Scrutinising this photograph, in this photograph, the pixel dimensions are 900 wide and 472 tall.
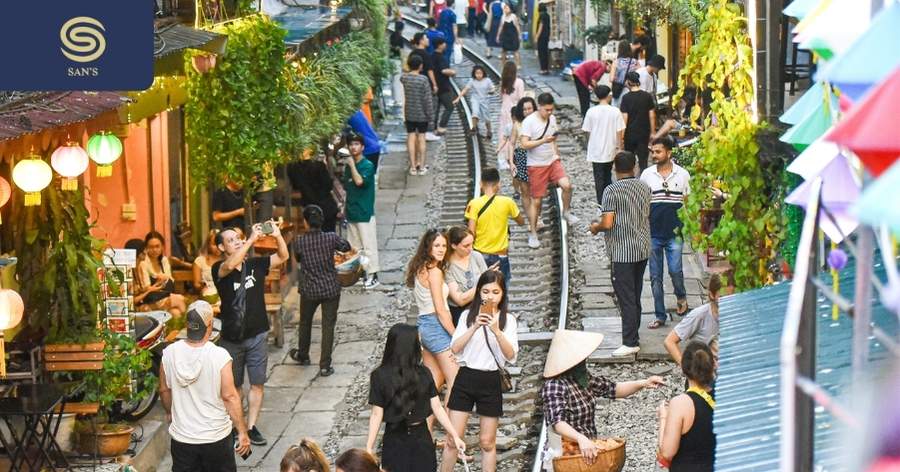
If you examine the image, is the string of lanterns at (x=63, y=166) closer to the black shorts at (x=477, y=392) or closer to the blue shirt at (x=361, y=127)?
the black shorts at (x=477, y=392)

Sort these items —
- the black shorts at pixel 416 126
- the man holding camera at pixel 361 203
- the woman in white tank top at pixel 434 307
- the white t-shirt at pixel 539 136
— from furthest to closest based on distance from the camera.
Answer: the black shorts at pixel 416 126
the white t-shirt at pixel 539 136
the man holding camera at pixel 361 203
the woman in white tank top at pixel 434 307

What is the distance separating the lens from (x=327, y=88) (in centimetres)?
1911

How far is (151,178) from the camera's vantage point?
17234mm

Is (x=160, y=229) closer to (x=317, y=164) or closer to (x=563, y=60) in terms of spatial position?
(x=317, y=164)

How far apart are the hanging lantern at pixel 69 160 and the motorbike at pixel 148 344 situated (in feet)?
5.20

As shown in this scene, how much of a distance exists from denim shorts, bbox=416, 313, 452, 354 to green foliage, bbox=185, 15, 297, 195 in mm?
3723

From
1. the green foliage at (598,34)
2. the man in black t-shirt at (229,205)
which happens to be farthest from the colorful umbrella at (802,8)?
the green foliage at (598,34)

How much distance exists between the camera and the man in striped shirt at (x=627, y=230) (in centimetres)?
1395

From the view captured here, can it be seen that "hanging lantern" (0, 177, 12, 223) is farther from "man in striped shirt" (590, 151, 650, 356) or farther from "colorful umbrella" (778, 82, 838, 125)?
"colorful umbrella" (778, 82, 838, 125)

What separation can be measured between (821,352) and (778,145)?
3.97 meters

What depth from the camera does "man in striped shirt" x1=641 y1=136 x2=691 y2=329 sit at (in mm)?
14938

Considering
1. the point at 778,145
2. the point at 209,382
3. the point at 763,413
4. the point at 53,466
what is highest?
the point at 778,145

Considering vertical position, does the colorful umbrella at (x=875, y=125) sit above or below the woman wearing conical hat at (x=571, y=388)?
above

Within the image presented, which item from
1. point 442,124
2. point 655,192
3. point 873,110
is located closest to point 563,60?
point 442,124
